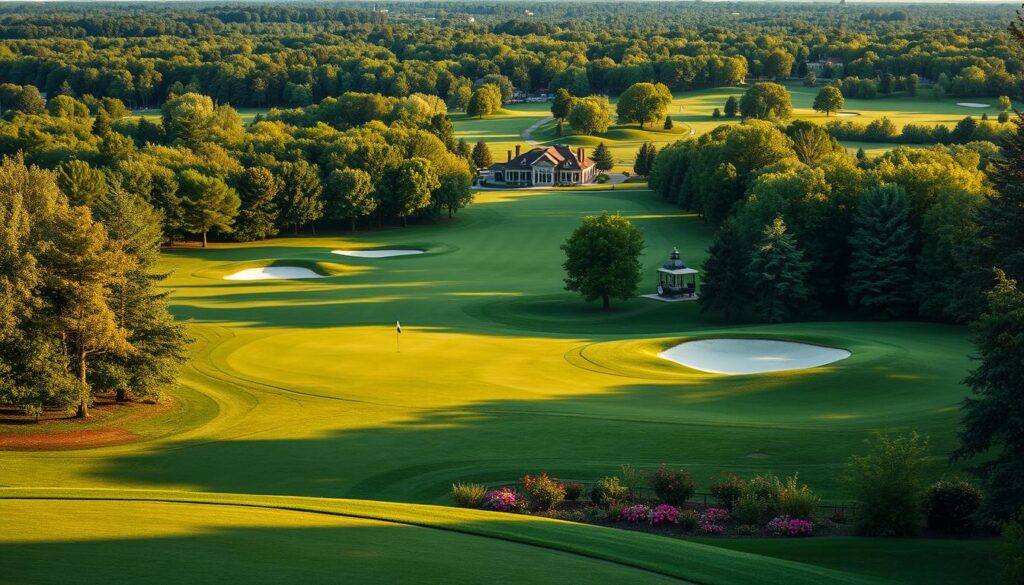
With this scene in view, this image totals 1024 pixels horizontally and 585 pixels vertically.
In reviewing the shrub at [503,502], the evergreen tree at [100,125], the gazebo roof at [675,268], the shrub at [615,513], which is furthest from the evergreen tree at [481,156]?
the shrub at [615,513]

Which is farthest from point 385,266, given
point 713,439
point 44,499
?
point 44,499

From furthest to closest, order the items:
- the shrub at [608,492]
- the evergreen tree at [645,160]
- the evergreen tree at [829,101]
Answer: the evergreen tree at [829,101], the evergreen tree at [645,160], the shrub at [608,492]

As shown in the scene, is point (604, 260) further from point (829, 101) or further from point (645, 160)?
point (829, 101)

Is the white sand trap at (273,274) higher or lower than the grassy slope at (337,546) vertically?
lower

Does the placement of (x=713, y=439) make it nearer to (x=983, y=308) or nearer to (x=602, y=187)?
(x=983, y=308)

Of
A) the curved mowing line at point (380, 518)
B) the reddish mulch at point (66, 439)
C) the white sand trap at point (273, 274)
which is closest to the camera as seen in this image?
the curved mowing line at point (380, 518)

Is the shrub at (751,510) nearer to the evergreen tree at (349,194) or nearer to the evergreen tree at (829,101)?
the evergreen tree at (349,194)
